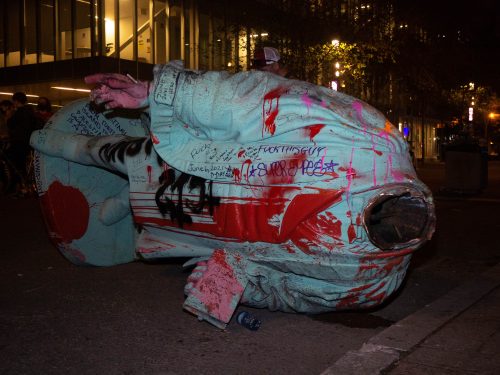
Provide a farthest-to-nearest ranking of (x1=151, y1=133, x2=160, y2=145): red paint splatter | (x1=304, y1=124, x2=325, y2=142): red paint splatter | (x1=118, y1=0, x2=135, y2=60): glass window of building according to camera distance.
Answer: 1. (x1=118, y1=0, x2=135, y2=60): glass window of building
2. (x1=151, y1=133, x2=160, y2=145): red paint splatter
3. (x1=304, y1=124, x2=325, y2=142): red paint splatter

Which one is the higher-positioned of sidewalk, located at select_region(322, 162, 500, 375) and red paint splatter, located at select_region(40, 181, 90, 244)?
red paint splatter, located at select_region(40, 181, 90, 244)

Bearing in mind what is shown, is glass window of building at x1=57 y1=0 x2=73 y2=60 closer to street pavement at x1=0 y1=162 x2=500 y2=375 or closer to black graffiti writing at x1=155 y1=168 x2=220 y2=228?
street pavement at x1=0 y1=162 x2=500 y2=375

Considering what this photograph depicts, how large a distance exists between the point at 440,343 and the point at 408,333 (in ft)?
0.66

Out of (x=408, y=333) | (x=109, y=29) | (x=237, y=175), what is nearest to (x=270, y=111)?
(x=237, y=175)

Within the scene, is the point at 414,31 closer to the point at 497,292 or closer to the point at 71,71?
the point at 71,71

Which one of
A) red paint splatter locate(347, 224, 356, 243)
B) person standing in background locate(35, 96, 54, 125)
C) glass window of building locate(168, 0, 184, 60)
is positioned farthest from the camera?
glass window of building locate(168, 0, 184, 60)

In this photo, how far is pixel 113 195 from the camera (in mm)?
4699

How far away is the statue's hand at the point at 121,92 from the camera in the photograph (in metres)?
3.51

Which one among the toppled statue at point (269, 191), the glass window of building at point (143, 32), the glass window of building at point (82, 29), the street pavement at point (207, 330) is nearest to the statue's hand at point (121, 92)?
the toppled statue at point (269, 191)

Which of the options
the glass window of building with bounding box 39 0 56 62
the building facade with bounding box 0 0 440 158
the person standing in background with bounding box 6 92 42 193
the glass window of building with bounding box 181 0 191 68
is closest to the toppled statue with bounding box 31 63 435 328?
the person standing in background with bounding box 6 92 42 193

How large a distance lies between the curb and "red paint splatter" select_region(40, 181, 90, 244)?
2.52 m

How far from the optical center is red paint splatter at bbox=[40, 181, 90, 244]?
4.41m

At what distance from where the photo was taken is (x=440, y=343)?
3041 millimetres

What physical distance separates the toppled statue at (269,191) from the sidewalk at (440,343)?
28 centimetres
